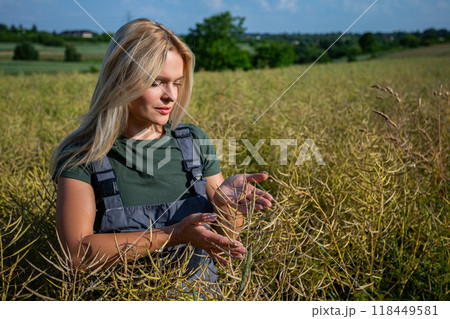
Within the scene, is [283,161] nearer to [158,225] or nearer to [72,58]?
[158,225]

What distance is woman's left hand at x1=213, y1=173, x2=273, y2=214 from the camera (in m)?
1.10

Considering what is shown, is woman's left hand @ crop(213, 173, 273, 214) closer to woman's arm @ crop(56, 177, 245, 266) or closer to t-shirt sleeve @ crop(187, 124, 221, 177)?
woman's arm @ crop(56, 177, 245, 266)

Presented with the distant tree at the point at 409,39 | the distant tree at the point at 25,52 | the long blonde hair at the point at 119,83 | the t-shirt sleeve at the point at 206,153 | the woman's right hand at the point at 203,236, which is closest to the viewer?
the woman's right hand at the point at 203,236

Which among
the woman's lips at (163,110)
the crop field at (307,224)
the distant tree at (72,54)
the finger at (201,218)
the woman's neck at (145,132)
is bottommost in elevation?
the crop field at (307,224)

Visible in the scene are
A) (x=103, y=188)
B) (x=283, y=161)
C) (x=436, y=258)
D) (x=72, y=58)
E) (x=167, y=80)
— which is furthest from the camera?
(x=72, y=58)

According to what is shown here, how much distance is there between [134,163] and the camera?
56.0 inches

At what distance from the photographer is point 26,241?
1574 mm

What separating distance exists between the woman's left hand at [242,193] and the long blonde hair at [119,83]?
457 millimetres

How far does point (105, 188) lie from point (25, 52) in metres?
24.3

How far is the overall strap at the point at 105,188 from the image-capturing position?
130cm

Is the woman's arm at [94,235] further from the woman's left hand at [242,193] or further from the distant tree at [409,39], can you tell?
the distant tree at [409,39]
